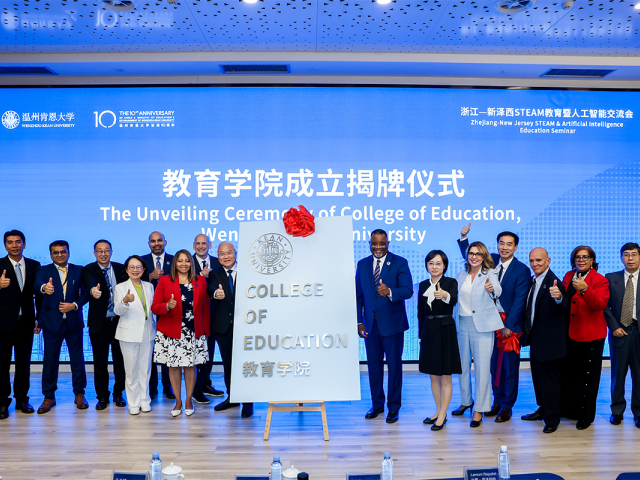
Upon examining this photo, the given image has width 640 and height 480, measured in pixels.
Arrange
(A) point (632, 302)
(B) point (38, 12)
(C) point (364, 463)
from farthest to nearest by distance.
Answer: (B) point (38, 12), (A) point (632, 302), (C) point (364, 463)

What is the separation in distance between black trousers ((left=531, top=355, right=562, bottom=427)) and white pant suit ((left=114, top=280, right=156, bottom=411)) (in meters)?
3.49

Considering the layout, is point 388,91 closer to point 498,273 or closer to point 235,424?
point 498,273

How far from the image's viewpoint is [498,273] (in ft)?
14.7

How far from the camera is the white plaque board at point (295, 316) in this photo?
155 inches

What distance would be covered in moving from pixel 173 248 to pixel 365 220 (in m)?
2.42

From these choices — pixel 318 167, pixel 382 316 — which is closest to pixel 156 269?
pixel 318 167

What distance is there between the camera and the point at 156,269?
5371 millimetres

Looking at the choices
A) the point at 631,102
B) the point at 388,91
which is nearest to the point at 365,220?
the point at 388,91

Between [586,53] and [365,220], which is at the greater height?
[586,53]

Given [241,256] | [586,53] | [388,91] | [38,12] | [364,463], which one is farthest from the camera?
[388,91]

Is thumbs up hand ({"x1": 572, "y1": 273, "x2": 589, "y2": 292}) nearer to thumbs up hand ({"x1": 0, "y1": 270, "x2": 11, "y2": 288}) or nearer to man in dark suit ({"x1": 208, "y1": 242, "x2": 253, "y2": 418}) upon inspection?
man in dark suit ({"x1": 208, "y1": 242, "x2": 253, "y2": 418})

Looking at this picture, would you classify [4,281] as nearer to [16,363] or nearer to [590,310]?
[16,363]

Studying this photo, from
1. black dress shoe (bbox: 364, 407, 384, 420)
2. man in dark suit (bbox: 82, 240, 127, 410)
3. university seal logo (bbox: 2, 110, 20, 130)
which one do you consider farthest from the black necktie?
university seal logo (bbox: 2, 110, 20, 130)

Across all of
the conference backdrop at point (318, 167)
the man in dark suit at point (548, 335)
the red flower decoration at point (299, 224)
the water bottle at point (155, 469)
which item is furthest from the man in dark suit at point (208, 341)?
the man in dark suit at point (548, 335)
